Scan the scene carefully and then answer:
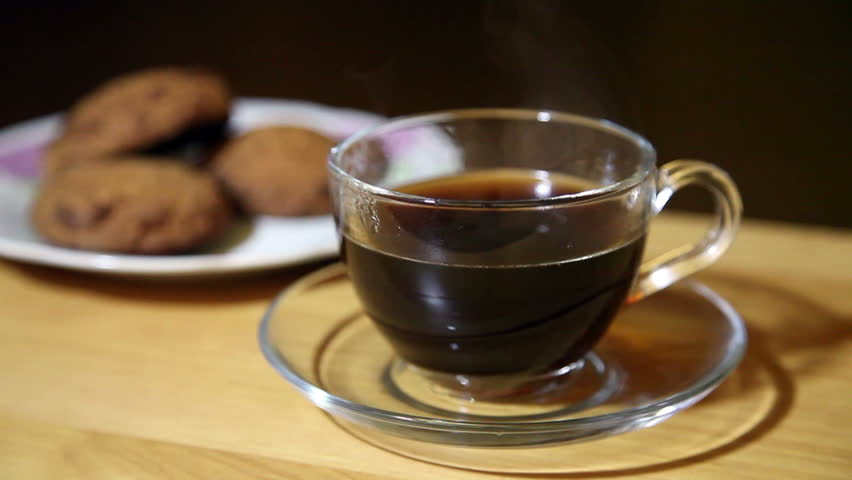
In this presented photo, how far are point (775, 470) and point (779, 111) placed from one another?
103cm

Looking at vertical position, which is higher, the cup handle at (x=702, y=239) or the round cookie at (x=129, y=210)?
the cup handle at (x=702, y=239)

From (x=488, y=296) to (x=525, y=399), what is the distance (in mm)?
101

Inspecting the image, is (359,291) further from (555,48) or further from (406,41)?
(406,41)

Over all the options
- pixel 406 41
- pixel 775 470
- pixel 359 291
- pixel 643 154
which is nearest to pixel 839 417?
pixel 775 470

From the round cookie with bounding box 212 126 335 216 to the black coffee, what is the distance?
1.28ft

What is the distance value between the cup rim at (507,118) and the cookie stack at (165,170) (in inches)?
13.1

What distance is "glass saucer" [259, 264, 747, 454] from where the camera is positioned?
54 centimetres

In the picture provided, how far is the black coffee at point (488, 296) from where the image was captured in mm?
562

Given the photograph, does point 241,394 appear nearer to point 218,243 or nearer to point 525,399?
point 525,399

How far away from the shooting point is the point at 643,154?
0.65 meters

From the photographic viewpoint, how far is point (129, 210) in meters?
0.92

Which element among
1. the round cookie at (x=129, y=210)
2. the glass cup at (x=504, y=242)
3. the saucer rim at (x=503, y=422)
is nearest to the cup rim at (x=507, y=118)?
the glass cup at (x=504, y=242)

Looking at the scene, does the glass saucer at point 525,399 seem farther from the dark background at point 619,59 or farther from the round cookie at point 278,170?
the dark background at point 619,59

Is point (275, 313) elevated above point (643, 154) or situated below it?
below
